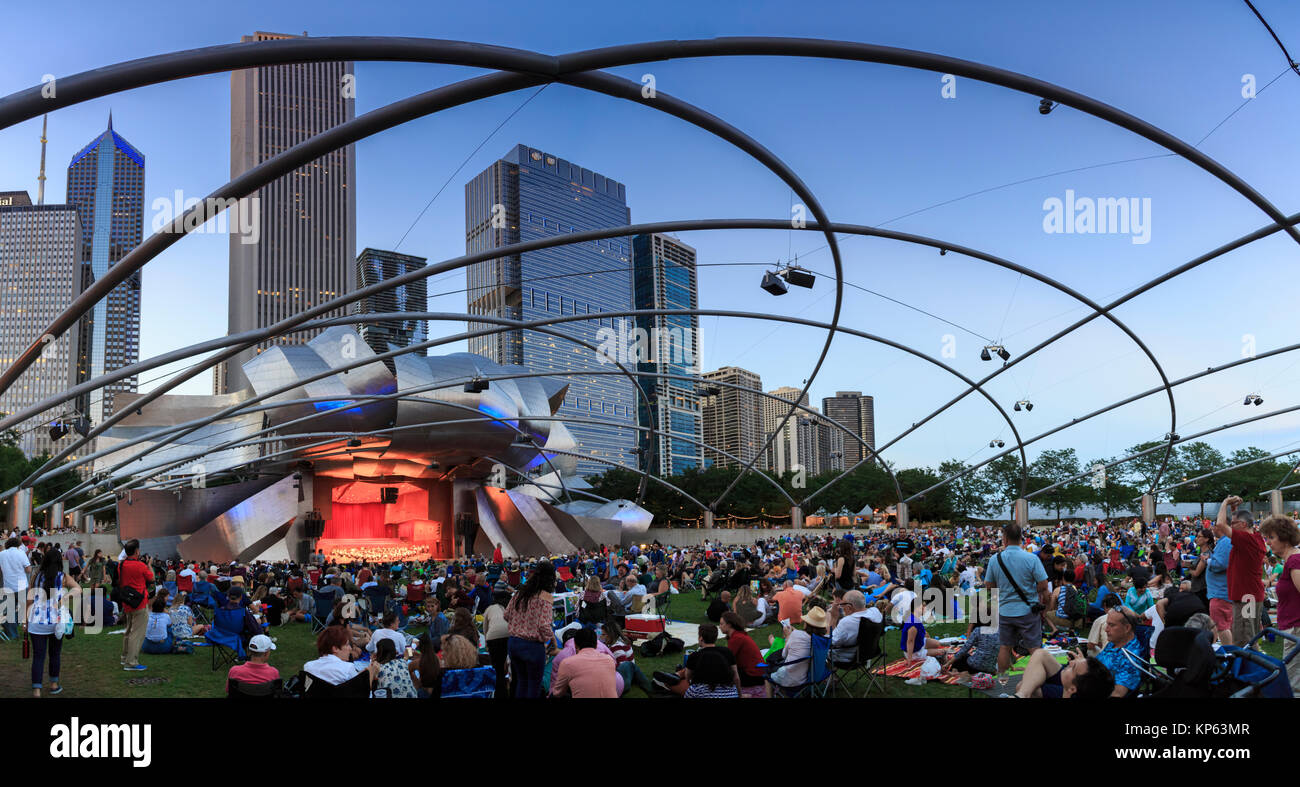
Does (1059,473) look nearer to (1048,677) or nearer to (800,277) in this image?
(800,277)

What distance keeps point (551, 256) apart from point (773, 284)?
88696mm

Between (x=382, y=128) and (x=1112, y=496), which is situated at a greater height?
(x=382, y=128)

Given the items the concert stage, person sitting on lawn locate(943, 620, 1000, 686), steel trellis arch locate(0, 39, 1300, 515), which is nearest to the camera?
person sitting on lawn locate(943, 620, 1000, 686)

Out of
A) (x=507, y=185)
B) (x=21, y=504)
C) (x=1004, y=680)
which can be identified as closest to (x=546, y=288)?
(x=507, y=185)

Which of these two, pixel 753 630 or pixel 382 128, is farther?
pixel 753 630

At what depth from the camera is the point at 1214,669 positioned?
18.8ft

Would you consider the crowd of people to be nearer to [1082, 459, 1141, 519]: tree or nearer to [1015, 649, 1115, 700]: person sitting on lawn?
[1015, 649, 1115, 700]: person sitting on lawn

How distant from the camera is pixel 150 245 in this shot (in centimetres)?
1102

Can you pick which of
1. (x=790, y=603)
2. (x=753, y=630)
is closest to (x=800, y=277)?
(x=753, y=630)

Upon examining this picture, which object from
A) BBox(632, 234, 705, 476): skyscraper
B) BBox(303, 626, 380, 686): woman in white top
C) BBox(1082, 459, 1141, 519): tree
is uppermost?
BBox(632, 234, 705, 476): skyscraper

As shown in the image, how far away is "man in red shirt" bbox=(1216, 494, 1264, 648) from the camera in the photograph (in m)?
8.67

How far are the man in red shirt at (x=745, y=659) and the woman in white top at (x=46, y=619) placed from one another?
7266 millimetres

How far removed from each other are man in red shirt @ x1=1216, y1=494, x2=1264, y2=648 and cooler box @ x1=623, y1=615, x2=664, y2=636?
8.14 m

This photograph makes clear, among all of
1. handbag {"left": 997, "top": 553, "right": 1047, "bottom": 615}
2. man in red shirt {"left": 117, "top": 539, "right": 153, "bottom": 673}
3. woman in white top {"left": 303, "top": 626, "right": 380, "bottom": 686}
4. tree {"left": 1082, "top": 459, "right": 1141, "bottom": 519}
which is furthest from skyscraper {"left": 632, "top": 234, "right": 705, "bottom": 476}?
woman in white top {"left": 303, "top": 626, "right": 380, "bottom": 686}
